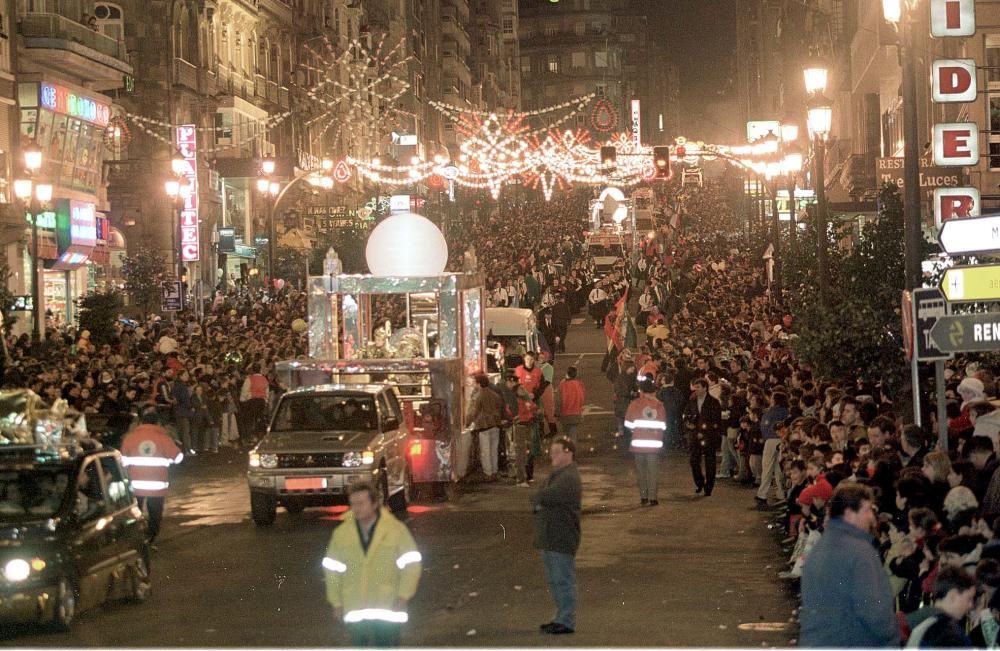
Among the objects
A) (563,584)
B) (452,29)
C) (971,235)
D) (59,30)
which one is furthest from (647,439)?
(452,29)

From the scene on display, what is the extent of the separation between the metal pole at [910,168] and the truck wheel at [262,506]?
732 cm

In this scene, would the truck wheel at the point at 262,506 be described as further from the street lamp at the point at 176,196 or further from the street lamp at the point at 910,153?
the street lamp at the point at 176,196

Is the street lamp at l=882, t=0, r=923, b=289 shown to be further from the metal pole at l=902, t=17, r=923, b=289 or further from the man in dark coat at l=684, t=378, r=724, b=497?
the man in dark coat at l=684, t=378, r=724, b=497

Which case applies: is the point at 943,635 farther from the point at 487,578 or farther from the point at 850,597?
the point at 487,578

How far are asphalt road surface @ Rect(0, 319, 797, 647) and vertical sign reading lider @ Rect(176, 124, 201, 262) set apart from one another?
31.2 metres

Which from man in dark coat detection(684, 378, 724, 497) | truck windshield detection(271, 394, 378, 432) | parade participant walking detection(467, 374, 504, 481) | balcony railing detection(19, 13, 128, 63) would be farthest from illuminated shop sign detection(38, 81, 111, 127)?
man in dark coat detection(684, 378, 724, 497)

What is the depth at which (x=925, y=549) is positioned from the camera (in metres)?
10.5

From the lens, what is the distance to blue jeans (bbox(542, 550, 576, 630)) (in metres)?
12.7

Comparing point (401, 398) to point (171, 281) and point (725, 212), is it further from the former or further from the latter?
point (725, 212)

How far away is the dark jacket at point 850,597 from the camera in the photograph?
318 inches

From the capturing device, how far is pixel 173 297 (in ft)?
150

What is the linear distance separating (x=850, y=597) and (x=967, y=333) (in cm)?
483

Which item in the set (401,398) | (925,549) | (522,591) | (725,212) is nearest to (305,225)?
(725,212)

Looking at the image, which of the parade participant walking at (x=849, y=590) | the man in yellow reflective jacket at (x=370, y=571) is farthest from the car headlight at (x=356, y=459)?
the parade participant walking at (x=849, y=590)
